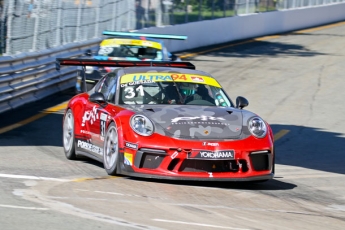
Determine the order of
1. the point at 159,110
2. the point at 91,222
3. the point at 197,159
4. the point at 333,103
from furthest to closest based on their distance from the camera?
the point at 333,103 → the point at 159,110 → the point at 197,159 → the point at 91,222

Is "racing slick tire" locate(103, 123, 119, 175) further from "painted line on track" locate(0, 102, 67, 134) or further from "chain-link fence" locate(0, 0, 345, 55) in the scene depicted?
"chain-link fence" locate(0, 0, 345, 55)

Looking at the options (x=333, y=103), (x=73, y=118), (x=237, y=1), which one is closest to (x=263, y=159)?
(x=73, y=118)

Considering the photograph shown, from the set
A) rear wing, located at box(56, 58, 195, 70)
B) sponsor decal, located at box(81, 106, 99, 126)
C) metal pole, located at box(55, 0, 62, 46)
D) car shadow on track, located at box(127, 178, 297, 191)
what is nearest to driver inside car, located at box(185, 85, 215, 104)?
sponsor decal, located at box(81, 106, 99, 126)

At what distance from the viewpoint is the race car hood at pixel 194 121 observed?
8.55m

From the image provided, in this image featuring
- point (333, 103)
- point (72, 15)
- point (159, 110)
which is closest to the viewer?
point (159, 110)

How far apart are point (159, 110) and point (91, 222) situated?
9.75ft

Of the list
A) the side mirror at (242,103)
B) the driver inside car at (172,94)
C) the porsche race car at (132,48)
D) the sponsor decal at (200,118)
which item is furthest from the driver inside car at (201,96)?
the porsche race car at (132,48)

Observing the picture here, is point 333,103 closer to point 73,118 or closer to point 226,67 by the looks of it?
point 226,67

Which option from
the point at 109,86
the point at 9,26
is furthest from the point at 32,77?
the point at 109,86

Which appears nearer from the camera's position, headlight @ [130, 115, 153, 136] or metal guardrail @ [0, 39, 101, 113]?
headlight @ [130, 115, 153, 136]

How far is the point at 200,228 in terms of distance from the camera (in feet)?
20.4

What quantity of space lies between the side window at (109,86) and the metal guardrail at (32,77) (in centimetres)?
479

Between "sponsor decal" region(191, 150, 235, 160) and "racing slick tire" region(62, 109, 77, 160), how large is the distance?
245 centimetres

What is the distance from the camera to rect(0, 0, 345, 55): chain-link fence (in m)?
17.2
